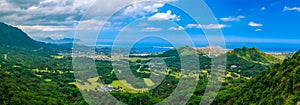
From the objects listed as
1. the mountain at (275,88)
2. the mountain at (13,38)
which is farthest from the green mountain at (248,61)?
the mountain at (13,38)

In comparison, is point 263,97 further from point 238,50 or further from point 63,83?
point 238,50

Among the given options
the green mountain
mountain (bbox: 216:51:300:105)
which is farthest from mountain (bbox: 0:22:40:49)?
mountain (bbox: 216:51:300:105)

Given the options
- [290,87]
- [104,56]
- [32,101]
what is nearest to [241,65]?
[104,56]

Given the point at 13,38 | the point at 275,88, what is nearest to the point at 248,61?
the point at 275,88

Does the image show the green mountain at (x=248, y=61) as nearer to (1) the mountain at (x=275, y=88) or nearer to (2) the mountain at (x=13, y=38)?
(1) the mountain at (x=275, y=88)

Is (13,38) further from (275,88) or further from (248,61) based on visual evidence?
(275,88)

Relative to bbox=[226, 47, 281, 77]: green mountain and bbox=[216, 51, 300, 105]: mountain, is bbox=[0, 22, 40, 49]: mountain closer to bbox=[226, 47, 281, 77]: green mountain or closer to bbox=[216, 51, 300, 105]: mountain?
bbox=[226, 47, 281, 77]: green mountain
